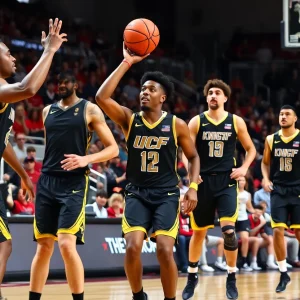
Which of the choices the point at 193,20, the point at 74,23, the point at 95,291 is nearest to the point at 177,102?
the point at 74,23

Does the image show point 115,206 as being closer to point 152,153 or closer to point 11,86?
point 152,153

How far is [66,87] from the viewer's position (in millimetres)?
7961

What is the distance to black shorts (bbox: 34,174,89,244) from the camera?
768 cm

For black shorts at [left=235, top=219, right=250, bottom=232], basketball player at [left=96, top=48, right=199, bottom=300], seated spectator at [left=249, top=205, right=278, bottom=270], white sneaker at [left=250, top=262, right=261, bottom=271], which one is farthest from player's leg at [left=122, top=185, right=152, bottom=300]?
seated spectator at [left=249, top=205, right=278, bottom=270]

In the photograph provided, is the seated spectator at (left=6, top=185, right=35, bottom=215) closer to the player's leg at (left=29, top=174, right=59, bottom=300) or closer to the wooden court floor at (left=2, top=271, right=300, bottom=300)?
the wooden court floor at (left=2, top=271, right=300, bottom=300)

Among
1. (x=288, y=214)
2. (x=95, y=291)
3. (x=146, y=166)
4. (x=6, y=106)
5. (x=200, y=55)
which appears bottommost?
(x=95, y=291)

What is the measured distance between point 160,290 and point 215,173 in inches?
81.0

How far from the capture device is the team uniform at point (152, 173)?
7793 mm

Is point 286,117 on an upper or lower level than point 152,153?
upper

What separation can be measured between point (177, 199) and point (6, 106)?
205 cm

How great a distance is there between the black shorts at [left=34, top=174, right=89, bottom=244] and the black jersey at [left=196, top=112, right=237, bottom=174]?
241cm

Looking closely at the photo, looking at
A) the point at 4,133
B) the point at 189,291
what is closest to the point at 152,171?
the point at 4,133

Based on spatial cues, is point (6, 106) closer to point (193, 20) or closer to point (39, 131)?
point (39, 131)

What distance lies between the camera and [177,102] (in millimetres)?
23203
